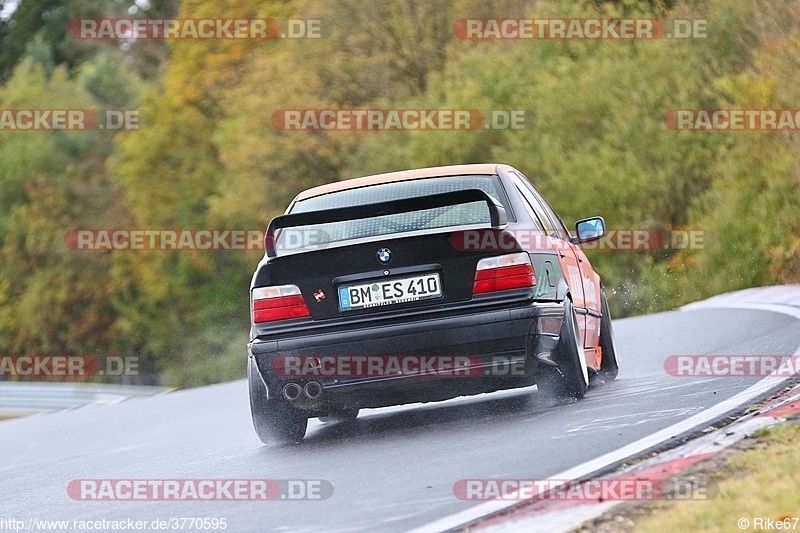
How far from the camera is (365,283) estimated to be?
24.8 ft

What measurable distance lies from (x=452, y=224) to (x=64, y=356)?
56603 mm

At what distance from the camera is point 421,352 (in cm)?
748

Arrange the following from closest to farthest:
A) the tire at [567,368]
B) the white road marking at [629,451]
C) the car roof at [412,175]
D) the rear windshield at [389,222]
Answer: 1. the white road marking at [629,451]
2. the rear windshield at [389,222]
3. the tire at [567,368]
4. the car roof at [412,175]

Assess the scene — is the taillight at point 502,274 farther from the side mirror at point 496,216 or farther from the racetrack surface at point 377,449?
the racetrack surface at point 377,449

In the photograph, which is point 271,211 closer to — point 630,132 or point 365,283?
point 630,132

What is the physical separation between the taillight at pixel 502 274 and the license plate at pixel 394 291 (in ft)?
0.78

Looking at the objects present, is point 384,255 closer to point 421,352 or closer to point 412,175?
point 421,352

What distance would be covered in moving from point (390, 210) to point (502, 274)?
753mm

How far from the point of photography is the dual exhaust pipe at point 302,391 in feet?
25.0

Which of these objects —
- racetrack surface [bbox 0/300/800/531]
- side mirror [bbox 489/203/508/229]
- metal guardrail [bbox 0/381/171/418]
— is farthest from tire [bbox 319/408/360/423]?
metal guardrail [bbox 0/381/171/418]

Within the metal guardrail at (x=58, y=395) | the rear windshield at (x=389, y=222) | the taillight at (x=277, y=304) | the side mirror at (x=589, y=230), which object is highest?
the rear windshield at (x=389, y=222)

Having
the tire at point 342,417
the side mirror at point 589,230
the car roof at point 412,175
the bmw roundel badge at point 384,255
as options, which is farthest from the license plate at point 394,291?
the side mirror at point 589,230

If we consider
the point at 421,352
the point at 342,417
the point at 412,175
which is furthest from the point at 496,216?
the point at 342,417

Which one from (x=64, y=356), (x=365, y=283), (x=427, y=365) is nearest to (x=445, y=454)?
(x=427, y=365)
